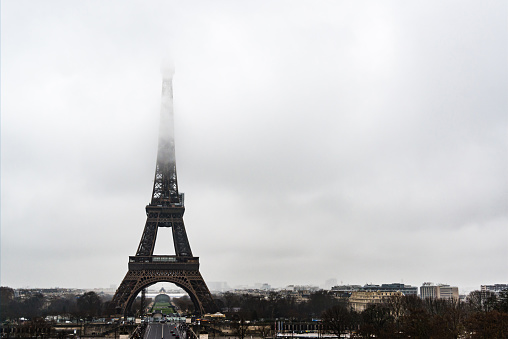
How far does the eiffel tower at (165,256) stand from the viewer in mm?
98438

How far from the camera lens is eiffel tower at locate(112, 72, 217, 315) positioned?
98.4m

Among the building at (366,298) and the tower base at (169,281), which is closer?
the tower base at (169,281)

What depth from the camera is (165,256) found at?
102062 mm

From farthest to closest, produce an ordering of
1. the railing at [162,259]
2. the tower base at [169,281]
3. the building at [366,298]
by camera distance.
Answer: the building at [366,298] → the railing at [162,259] → the tower base at [169,281]

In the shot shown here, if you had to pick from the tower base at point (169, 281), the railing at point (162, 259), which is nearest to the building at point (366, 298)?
the tower base at point (169, 281)

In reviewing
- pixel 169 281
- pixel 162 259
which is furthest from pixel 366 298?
pixel 162 259

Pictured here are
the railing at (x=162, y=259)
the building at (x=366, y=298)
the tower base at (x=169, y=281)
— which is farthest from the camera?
the building at (x=366, y=298)

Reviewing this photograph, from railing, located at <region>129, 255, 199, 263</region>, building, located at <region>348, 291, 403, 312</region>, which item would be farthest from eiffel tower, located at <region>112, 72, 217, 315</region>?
building, located at <region>348, 291, 403, 312</region>

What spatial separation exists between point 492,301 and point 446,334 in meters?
35.7

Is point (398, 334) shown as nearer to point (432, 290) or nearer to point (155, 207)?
point (155, 207)

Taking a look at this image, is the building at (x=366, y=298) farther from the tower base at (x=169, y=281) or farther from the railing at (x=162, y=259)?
the railing at (x=162, y=259)

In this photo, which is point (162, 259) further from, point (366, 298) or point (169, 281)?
point (366, 298)

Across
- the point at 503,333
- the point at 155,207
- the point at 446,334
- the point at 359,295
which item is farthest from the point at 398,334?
the point at 359,295

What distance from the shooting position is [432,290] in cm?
19038
